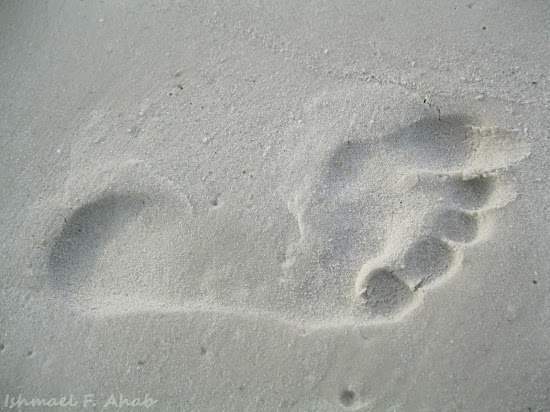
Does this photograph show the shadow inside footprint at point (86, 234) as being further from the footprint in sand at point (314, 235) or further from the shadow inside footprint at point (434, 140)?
the shadow inside footprint at point (434, 140)

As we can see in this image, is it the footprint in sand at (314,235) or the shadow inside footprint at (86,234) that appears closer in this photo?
the footprint in sand at (314,235)

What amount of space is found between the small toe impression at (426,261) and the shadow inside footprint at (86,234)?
45.4 inches

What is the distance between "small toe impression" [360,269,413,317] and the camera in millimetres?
1560

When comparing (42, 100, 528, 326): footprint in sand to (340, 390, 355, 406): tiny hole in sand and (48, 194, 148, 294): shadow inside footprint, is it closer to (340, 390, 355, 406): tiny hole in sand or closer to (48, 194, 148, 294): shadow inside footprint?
(48, 194, 148, 294): shadow inside footprint

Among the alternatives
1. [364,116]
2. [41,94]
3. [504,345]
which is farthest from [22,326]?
[504,345]

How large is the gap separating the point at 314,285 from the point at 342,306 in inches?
5.4

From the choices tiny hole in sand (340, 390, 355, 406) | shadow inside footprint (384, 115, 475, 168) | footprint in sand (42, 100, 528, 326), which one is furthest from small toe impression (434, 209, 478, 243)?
tiny hole in sand (340, 390, 355, 406)

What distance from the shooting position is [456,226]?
1602mm

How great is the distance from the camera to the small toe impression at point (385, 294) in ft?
5.12

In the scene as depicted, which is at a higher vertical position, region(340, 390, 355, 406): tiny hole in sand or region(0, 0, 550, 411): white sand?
region(0, 0, 550, 411): white sand

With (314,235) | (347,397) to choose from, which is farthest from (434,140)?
(347,397)

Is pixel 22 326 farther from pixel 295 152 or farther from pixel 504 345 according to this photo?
pixel 504 345

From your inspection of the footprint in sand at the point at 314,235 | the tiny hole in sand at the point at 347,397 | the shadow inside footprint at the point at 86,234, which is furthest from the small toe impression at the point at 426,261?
the shadow inside footprint at the point at 86,234

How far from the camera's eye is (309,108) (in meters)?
1.79
